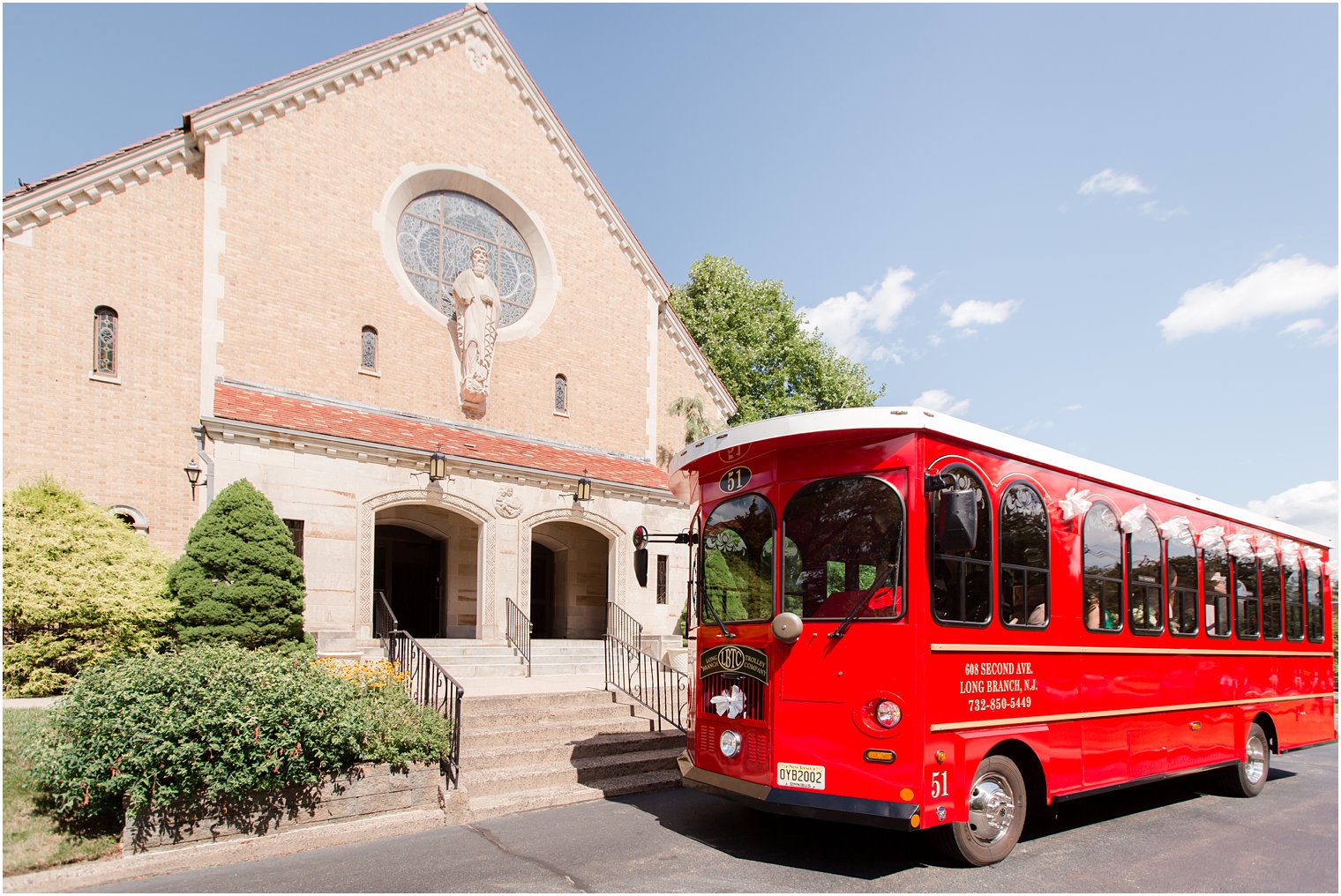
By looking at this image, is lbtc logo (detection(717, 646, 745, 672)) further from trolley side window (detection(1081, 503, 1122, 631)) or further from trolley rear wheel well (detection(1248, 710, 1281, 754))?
trolley rear wheel well (detection(1248, 710, 1281, 754))

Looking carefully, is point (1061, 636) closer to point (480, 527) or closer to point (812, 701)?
point (812, 701)

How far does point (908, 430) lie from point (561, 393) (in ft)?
48.2

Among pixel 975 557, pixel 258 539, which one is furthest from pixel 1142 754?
pixel 258 539

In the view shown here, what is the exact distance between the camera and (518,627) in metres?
16.3

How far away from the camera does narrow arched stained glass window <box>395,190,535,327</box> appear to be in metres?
18.4

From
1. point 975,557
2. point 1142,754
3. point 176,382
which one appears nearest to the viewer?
point 975,557

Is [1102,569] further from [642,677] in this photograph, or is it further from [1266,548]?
[642,677]

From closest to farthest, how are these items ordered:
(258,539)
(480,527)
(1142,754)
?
(1142,754) < (258,539) < (480,527)

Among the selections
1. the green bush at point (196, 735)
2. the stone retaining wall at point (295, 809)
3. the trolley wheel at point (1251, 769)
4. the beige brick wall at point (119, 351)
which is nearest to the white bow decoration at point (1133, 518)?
the trolley wheel at point (1251, 769)

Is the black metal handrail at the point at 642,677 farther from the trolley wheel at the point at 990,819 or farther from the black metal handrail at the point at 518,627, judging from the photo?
the trolley wheel at the point at 990,819

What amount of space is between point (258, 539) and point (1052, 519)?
10.3m

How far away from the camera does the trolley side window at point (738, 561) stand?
6.81 metres

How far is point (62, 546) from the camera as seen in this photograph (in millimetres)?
11195

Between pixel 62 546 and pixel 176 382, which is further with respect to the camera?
pixel 176 382
